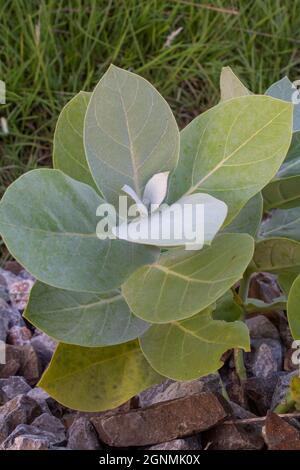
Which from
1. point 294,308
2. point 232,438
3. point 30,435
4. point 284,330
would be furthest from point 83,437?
point 284,330

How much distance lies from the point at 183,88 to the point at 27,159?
1.43ft

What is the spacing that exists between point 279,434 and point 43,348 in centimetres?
43

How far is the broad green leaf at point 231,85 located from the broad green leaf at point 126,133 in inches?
6.1

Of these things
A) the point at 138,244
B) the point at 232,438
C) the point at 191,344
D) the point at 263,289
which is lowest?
the point at 263,289

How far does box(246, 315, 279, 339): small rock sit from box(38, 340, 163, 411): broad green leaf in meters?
0.28

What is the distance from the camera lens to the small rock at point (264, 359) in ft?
3.38

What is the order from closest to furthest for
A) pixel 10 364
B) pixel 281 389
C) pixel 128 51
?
pixel 281 389
pixel 10 364
pixel 128 51

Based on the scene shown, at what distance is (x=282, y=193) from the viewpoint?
3.09ft

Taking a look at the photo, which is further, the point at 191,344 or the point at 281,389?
the point at 281,389

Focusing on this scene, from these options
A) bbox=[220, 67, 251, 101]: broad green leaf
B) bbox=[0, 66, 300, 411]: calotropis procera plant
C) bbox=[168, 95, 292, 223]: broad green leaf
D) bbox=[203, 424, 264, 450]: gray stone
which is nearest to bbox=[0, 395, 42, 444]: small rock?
bbox=[0, 66, 300, 411]: calotropis procera plant

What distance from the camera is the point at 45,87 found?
199 cm

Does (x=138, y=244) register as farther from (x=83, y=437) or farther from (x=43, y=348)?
(x=43, y=348)
